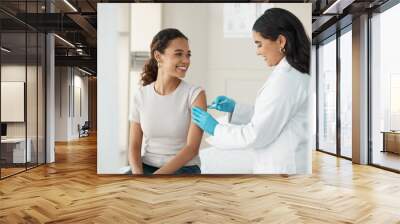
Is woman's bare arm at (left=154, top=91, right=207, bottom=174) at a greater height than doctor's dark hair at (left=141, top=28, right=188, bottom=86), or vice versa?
doctor's dark hair at (left=141, top=28, right=188, bottom=86)

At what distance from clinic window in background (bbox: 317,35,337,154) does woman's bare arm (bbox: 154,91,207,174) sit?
490 cm

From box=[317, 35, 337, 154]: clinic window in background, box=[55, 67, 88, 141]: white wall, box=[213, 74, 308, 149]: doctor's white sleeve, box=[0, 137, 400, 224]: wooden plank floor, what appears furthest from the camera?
box=[55, 67, 88, 141]: white wall

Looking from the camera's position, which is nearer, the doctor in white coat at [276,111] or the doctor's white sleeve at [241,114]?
the doctor in white coat at [276,111]

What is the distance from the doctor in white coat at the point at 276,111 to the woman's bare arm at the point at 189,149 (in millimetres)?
103

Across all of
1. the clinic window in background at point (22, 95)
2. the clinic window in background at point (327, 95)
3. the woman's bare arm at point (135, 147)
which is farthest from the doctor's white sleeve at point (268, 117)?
the clinic window in background at point (327, 95)

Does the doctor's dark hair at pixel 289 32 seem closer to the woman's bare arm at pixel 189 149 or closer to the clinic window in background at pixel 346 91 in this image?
the woman's bare arm at pixel 189 149

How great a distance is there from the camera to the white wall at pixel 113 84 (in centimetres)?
617

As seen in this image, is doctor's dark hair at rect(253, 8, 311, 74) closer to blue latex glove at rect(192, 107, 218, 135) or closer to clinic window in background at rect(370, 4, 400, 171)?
blue latex glove at rect(192, 107, 218, 135)

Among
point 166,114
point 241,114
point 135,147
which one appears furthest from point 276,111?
point 135,147

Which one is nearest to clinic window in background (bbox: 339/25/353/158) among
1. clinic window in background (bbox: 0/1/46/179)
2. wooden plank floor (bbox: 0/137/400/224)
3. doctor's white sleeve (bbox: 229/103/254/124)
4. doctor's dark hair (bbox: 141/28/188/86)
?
wooden plank floor (bbox: 0/137/400/224)

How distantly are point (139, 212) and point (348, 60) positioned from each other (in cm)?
639

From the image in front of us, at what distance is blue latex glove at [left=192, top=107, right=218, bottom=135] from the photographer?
19.7ft

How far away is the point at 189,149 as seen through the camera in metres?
6.09

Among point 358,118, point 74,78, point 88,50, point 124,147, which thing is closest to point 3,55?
point 124,147
